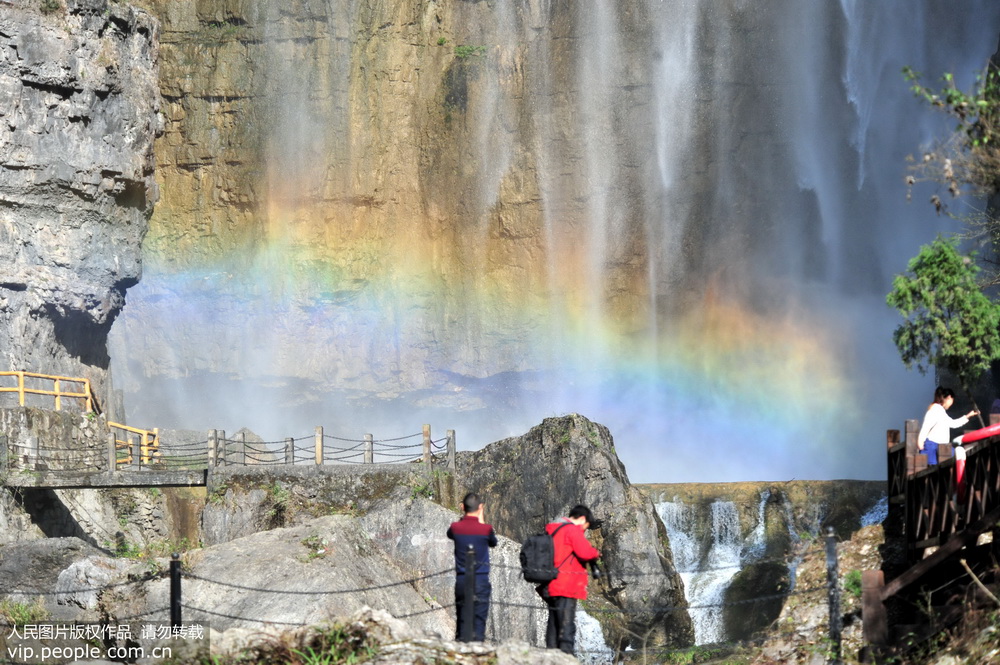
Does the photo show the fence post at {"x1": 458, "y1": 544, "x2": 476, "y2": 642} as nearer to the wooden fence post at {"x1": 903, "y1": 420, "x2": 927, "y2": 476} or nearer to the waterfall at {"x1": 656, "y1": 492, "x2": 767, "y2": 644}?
the wooden fence post at {"x1": 903, "y1": 420, "x2": 927, "y2": 476}

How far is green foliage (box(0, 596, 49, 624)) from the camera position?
53.2 feet

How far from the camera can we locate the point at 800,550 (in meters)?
25.9

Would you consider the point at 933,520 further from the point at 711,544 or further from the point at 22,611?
the point at 711,544

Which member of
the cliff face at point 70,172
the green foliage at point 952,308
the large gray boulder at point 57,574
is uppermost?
the cliff face at point 70,172

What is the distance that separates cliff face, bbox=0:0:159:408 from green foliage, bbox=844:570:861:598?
20930mm

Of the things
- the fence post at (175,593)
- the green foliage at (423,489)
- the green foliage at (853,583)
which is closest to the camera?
the fence post at (175,593)

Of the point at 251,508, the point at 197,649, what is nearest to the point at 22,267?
the point at 251,508

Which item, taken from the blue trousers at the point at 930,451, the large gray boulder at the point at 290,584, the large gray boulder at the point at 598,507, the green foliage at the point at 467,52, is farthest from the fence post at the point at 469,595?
the green foliage at the point at 467,52

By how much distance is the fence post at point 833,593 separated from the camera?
11.1 metres

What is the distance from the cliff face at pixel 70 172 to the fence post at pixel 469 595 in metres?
21.1

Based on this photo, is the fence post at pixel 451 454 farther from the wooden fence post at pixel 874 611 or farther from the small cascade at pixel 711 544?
the wooden fence post at pixel 874 611

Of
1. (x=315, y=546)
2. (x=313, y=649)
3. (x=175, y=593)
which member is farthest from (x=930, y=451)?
(x=315, y=546)

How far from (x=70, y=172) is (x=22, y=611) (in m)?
17.2

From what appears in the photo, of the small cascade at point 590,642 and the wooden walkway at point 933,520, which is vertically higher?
the wooden walkway at point 933,520
